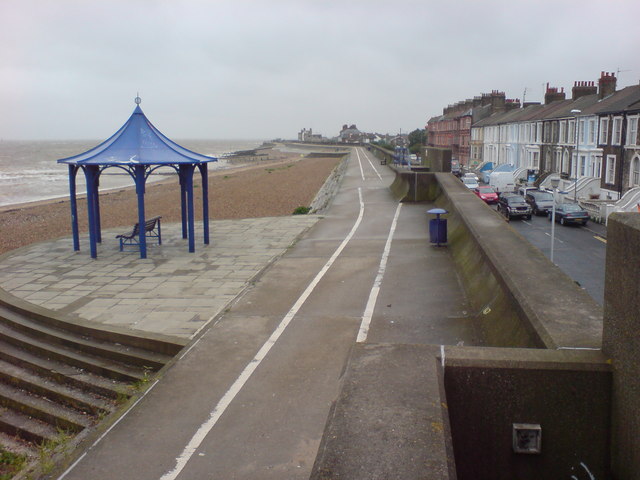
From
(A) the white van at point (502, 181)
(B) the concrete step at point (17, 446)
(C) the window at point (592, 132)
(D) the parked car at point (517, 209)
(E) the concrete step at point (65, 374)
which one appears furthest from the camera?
(A) the white van at point (502, 181)

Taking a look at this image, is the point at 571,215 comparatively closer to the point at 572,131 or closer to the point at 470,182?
the point at 470,182

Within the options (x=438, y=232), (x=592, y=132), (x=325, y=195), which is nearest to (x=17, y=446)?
(x=438, y=232)

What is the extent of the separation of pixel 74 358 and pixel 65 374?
0.30 meters

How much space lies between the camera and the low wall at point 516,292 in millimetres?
5266

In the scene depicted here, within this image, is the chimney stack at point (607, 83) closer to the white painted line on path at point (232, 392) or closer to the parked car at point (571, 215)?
the parked car at point (571, 215)

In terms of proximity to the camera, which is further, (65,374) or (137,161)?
(137,161)

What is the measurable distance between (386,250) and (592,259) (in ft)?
41.0

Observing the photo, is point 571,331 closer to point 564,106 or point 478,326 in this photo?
point 478,326

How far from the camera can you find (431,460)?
3.20 metres

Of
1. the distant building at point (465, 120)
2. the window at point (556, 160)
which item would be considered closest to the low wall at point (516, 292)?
the window at point (556, 160)

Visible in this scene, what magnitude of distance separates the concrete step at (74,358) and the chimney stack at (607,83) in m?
43.6

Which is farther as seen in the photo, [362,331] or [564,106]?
[564,106]

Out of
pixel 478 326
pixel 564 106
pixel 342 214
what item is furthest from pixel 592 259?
pixel 564 106

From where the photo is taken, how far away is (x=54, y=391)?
7543mm
